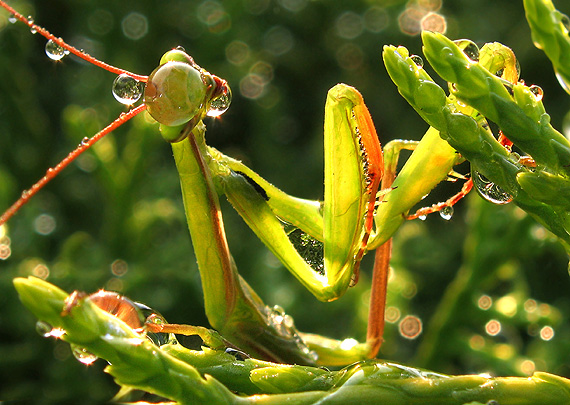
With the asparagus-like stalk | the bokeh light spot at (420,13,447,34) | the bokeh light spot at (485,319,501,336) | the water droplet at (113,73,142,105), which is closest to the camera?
the asparagus-like stalk

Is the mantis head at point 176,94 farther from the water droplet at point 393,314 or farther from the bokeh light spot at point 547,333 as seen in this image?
the bokeh light spot at point 547,333

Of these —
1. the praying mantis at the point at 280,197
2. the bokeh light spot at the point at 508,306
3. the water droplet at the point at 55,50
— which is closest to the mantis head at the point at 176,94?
the praying mantis at the point at 280,197

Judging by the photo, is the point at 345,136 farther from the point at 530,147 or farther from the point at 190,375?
the point at 190,375

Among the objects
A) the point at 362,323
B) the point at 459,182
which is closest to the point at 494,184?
the point at 459,182

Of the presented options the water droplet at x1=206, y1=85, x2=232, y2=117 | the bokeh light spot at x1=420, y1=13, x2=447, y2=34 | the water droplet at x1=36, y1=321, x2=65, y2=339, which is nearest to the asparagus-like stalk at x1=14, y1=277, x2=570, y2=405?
the water droplet at x1=36, y1=321, x2=65, y2=339

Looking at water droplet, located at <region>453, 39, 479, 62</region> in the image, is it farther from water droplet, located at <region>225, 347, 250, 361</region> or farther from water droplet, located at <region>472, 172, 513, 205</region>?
water droplet, located at <region>225, 347, 250, 361</region>

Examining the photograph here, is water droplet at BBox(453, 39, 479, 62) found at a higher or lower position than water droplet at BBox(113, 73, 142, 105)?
lower
